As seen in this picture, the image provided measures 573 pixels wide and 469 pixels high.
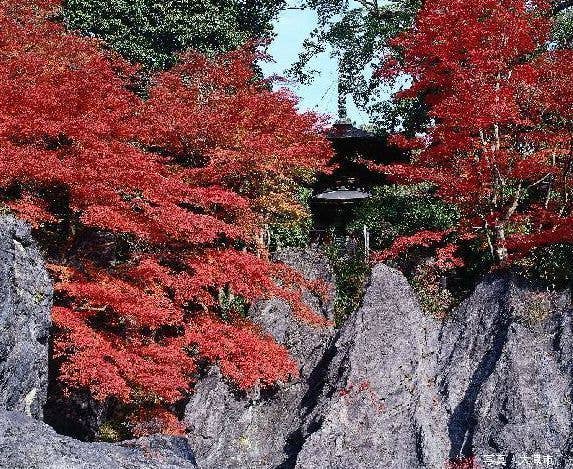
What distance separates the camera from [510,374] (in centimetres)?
1160

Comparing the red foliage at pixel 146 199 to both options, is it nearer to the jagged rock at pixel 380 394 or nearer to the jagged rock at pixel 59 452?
the jagged rock at pixel 380 394

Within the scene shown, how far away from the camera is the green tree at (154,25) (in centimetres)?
2002

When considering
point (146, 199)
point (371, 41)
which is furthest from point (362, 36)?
point (146, 199)

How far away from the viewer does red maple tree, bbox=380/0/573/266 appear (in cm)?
1320

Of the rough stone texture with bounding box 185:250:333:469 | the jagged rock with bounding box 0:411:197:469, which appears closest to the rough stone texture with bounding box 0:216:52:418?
the jagged rock with bounding box 0:411:197:469

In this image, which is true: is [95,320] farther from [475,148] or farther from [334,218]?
[334,218]

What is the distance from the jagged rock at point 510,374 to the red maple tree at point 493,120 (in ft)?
4.70

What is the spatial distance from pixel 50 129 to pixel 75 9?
12.5 metres

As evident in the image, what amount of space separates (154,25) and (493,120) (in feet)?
41.9

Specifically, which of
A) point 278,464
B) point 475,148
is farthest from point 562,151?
point 278,464

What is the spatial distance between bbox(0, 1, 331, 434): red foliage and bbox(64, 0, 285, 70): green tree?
5.06m

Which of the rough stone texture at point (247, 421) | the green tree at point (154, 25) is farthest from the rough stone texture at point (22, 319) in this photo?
the green tree at point (154, 25)

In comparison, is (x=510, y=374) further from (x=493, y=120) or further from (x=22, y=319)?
(x=22, y=319)

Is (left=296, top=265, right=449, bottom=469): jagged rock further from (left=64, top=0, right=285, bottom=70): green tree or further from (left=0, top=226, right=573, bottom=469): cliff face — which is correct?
(left=64, top=0, right=285, bottom=70): green tree
